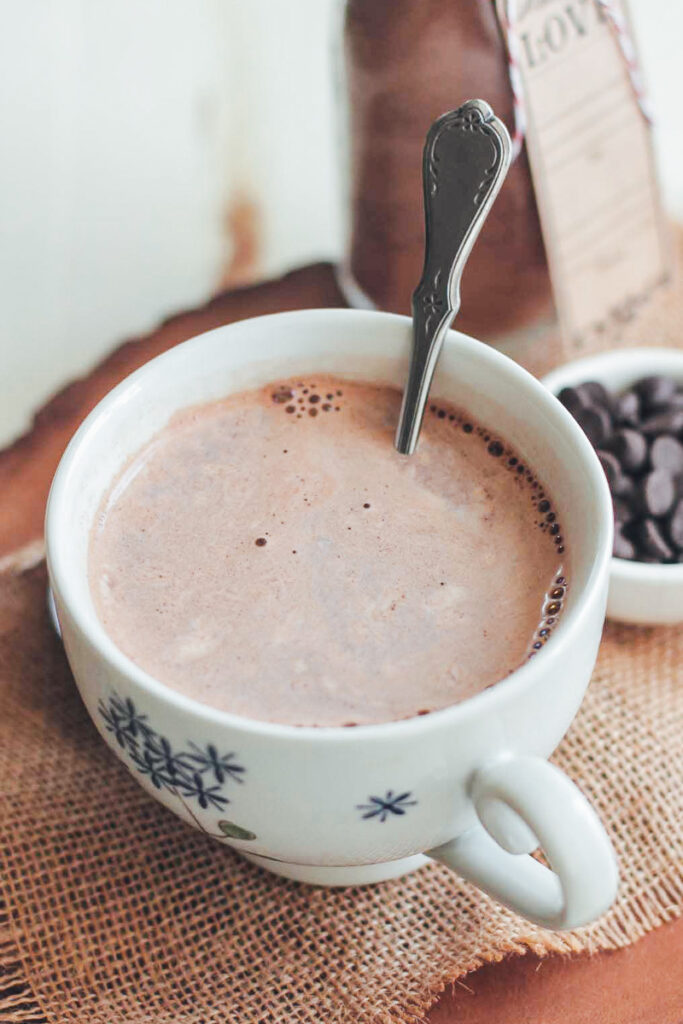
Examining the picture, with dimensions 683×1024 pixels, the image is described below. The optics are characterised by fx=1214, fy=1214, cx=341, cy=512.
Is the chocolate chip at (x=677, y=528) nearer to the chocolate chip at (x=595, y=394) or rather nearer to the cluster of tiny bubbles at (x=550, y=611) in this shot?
the chocolate chip at (x=595, y=394)

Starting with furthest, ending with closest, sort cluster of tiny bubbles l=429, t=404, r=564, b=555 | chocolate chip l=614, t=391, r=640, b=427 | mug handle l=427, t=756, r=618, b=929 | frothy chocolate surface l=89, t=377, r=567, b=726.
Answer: chocolate chip l=614, t=391, r=640, b=427 < cluster of tiny bubbles l=429, t=404, r=564, b=555 < frothy chocolate surface l=89, t=377, r=567, b=726 < mug handle l=427, t=756, r=618, b=929

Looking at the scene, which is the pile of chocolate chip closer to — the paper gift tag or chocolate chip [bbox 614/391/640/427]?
chocolate chip [bbox 614/391/640/427]

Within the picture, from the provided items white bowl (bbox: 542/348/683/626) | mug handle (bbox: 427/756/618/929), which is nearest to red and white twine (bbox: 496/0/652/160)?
white bowl (bbox: 542/348/683/626)

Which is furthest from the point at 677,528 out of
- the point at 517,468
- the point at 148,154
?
the point at 148,154

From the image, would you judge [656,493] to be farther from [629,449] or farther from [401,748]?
[401,748]

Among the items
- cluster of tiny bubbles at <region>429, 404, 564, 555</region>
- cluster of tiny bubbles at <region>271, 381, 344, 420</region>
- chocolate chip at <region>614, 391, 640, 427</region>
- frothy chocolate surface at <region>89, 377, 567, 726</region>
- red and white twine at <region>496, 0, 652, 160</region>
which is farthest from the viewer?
chocolate chip at <region>614, 391, 640, 427</region>

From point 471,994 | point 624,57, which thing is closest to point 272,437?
point 471,994
